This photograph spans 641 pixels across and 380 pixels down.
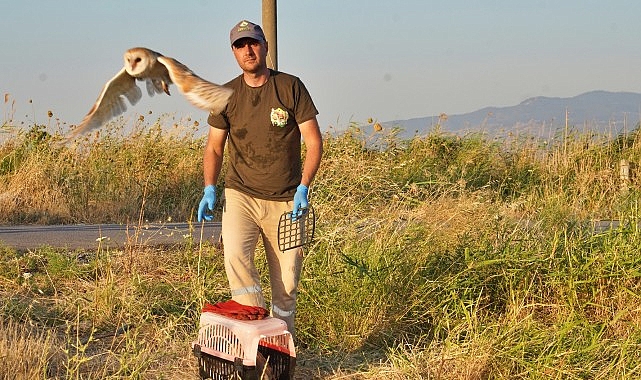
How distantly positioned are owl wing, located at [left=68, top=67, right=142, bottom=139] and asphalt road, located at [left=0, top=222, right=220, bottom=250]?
2.79 m

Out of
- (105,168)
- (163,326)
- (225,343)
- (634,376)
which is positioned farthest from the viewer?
(105,168)

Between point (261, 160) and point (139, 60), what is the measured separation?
0.81 meters

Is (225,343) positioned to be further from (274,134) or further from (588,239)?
(588,239)

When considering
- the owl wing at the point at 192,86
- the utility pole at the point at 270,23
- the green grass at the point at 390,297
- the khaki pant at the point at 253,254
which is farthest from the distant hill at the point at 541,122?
the owl wing at the point at 192,86

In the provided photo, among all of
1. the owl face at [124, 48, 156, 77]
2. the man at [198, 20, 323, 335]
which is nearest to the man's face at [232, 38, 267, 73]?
the man at [198, 20, 323, 335]

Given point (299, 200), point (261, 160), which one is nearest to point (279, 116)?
point (261, 160)

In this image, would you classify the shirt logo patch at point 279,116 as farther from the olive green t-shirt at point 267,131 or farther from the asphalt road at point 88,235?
the asphalt road at point 88,235

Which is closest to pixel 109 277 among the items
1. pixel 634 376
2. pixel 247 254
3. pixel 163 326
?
pixel 163 326

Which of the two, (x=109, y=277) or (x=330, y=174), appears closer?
(x=109, y=277)

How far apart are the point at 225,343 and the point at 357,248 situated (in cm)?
178

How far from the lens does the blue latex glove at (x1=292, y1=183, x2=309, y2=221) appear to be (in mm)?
4859

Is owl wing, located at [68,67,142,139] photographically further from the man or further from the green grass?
the green grass

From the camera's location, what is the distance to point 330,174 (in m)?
8.30

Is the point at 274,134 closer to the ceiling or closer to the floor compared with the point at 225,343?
closer to the ceiling
